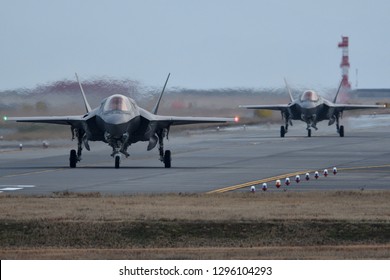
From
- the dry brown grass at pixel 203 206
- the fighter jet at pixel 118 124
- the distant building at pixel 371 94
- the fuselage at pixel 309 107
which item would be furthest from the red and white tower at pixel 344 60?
the dry brown grass at pixel 203 206

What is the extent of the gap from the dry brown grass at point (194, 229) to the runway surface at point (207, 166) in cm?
502

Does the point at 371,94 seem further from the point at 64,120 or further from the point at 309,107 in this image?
the point at 64,120

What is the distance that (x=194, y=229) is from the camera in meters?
22.8

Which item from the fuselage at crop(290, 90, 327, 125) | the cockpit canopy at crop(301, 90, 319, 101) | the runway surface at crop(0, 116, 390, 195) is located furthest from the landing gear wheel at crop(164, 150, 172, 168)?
the cockpit canopy at crop(301, 90, 319, 101)

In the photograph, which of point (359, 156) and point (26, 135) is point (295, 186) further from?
point (26, 135)

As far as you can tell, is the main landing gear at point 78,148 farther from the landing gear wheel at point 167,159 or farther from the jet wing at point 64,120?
the landing gear wheel at point 167,159

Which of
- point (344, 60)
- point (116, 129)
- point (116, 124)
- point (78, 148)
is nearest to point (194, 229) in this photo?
point (116, 124)

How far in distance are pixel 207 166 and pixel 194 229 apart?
19.3m

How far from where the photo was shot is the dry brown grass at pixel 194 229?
20.1 meters

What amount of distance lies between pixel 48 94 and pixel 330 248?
29.3 meters

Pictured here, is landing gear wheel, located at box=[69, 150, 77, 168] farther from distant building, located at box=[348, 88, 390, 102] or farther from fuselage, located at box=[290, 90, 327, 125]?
distant building, located at box=[348, 88, 390, 102]

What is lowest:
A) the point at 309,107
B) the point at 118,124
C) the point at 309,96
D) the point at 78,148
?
the point at 78,148

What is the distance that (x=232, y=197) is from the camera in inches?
1142
